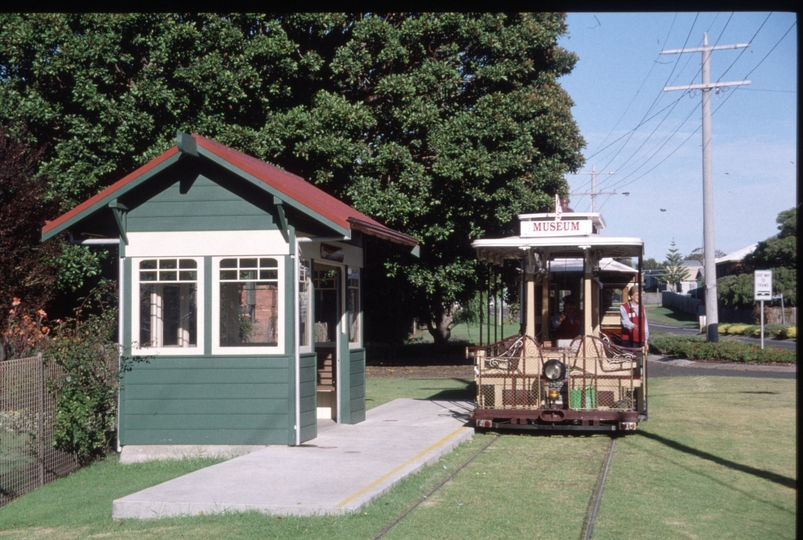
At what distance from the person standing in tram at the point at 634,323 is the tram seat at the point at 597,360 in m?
1.20

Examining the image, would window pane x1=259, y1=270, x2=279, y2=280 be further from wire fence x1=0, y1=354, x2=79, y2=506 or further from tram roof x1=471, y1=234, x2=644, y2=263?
tram roof x1=471, y1=234, x2=644, y2=263

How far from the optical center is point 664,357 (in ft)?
113

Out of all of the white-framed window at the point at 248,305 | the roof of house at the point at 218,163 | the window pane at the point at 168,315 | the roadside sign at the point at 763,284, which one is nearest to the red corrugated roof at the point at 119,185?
the roof of house at the point at 218,163

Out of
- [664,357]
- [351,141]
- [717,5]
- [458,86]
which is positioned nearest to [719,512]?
[717,5]

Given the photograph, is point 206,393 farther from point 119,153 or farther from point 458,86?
point 458,86

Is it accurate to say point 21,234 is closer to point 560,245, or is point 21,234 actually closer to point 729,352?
point 560,245

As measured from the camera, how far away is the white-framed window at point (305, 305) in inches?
499

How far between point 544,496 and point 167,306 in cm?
604

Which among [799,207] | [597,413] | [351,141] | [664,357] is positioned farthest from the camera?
[664,357]

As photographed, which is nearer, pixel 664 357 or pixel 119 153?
pixel 119 153

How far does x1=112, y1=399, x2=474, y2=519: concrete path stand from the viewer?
27.1 feet

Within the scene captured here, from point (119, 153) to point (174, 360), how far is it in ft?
34.5

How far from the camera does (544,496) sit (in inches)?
360

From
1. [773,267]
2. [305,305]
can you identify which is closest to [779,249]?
[773,267]
